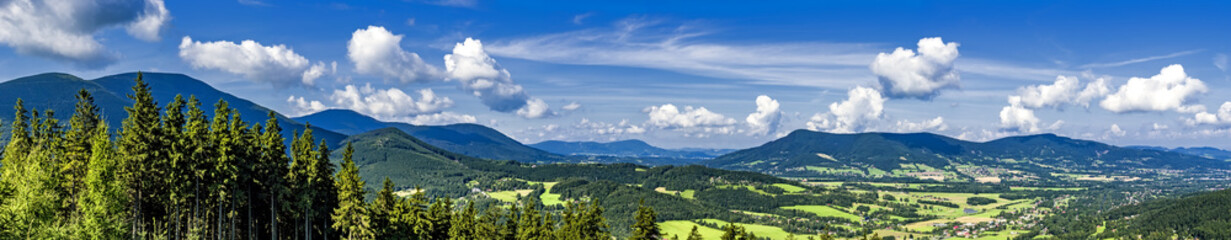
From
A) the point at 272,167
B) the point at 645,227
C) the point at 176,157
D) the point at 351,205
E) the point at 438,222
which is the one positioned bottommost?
the point at 438,222

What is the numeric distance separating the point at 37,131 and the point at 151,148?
2697 centimetres

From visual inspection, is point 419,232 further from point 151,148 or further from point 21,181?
point 21,181

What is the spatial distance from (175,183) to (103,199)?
14.8 ft

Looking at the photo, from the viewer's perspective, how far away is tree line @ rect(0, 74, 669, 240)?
45.5 metres

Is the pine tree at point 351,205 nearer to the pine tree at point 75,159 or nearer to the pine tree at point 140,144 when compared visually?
the pine tree at point 140,144

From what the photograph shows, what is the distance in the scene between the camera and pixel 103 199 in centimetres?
4681

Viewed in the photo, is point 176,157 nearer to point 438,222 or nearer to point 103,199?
point 103,199

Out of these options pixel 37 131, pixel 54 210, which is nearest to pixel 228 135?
pixel 54 210

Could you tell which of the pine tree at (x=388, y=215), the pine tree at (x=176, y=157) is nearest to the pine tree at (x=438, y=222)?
the pine tree at (x=388, y=215)

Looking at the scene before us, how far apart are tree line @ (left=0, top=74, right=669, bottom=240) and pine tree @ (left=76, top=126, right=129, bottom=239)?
0.30 ft

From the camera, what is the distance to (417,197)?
7356cm

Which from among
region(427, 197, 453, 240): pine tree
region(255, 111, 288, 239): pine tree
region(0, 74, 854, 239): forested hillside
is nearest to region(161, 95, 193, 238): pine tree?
region(0, 74, 854, 239): forested hillside

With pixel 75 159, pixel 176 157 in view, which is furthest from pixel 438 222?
pixel 75 159

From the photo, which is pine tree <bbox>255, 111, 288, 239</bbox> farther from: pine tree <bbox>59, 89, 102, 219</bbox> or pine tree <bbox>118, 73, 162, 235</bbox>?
pine tree <bbox>59, 89, 102, 219</bbox>
